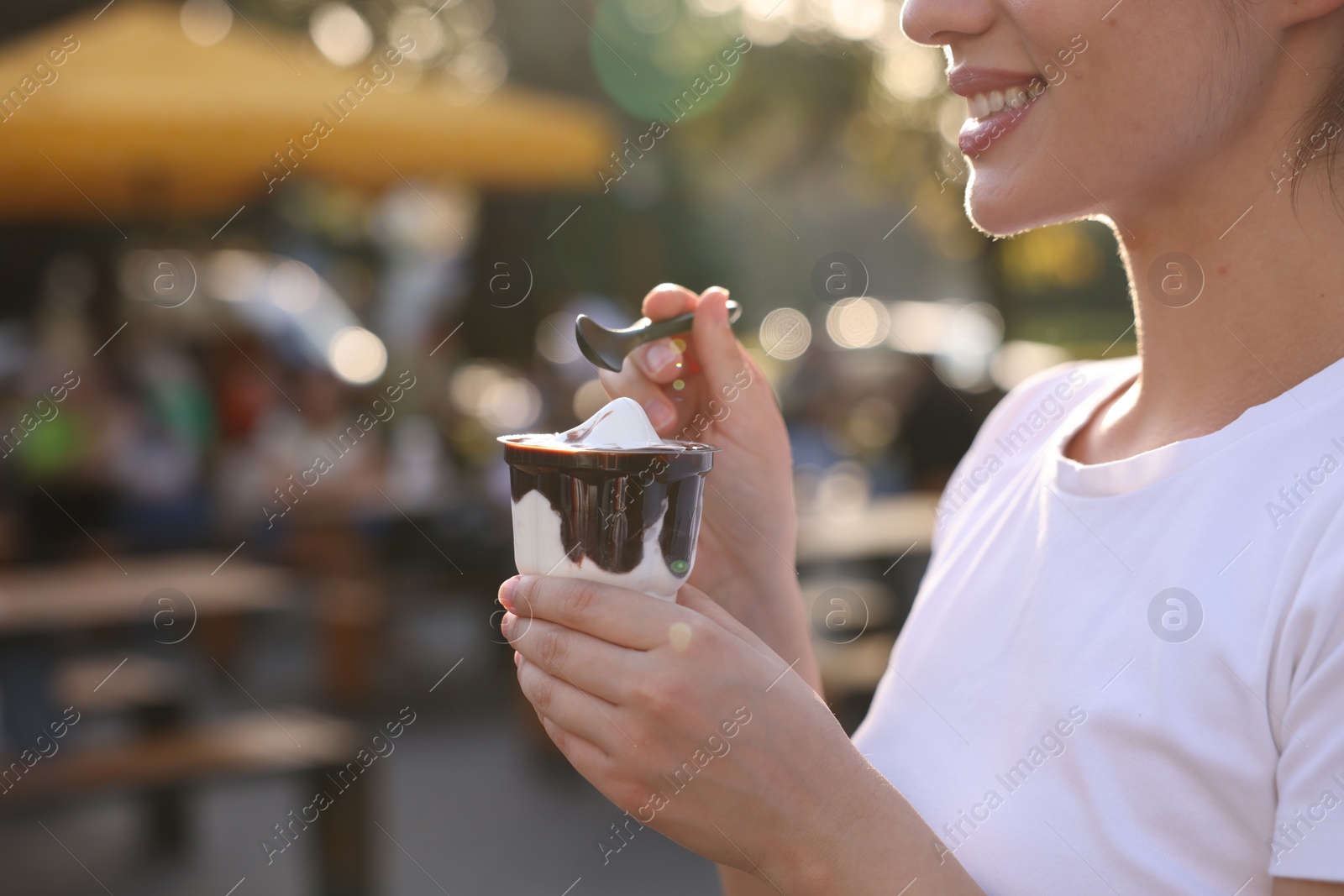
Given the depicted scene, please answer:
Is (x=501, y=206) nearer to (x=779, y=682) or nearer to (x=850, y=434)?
(x=850, y=434)

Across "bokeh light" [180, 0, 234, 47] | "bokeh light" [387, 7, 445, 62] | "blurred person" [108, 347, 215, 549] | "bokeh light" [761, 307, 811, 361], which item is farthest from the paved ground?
"bokeh light" [761, 307, 811, 361]

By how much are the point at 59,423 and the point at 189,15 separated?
4.49 metres

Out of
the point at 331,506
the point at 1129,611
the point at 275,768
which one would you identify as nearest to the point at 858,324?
the point at 331,506

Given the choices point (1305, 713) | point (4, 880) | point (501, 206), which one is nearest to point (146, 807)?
point (4, 880)

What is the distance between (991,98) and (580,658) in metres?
0.80

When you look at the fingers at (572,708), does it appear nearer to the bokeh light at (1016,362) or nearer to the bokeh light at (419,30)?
the bokeh light at (1016,362)

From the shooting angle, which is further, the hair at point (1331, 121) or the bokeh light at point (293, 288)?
the bokeh light at point (293, 288)

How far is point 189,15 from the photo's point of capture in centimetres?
951

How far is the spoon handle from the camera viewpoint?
152 centimetres

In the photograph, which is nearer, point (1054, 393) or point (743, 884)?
point (743, 884)

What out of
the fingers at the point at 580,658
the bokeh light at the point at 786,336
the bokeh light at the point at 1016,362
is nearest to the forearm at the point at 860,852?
the fingers at the point at 580,658

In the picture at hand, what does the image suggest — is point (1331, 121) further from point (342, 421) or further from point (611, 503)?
point (342, 421)

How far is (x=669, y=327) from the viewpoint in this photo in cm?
153

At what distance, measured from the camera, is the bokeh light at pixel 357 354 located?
385 inches
